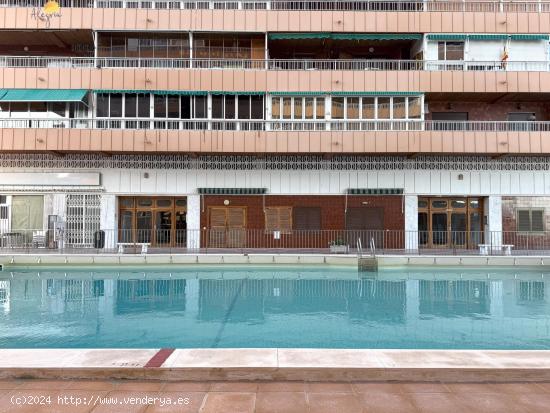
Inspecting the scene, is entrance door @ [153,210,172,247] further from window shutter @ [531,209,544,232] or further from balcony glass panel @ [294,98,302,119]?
window shutter @ [531,209,544,232]

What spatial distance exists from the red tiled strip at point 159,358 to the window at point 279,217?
57.6 ft

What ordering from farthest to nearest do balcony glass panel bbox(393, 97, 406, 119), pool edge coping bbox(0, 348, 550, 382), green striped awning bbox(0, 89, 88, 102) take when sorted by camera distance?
balcony glass panel bbox(393, 97, 406, 119)
green striped awning bbox(0, 89, 88, 102)
pool edge coping bbox(0, 348, 550, 382)

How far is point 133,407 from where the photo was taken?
15.5 ft

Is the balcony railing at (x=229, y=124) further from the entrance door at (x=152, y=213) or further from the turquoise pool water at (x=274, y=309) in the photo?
the turquoise pool water at (x=274, y=309)

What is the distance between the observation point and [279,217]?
23.7 meters

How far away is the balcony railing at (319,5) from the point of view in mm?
23484

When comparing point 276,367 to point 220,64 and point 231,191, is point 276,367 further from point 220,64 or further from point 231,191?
point 220,64

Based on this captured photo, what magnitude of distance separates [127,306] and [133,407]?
274 inches

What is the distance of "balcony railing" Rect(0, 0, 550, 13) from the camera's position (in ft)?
77.0

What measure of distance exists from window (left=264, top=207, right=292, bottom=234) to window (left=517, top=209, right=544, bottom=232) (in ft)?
39.9

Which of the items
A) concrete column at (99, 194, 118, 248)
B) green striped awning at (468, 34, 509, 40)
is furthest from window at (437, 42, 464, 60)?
concrete column at (99, 194, 118, 248)

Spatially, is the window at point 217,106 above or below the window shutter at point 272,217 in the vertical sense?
above

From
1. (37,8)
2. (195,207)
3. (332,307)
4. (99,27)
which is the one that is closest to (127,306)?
(332,307)

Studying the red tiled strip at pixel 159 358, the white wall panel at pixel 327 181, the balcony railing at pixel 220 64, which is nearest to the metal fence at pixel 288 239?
the white wall panel at pixel 327 181
